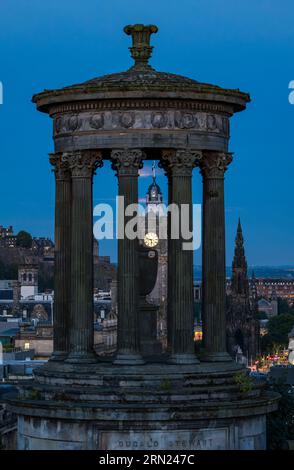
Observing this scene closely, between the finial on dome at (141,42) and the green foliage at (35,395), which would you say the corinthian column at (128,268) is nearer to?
the green foliage at (35,395)

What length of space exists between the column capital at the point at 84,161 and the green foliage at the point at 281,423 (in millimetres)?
10546

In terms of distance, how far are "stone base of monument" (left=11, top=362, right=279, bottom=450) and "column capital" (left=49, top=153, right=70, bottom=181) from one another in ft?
14.9

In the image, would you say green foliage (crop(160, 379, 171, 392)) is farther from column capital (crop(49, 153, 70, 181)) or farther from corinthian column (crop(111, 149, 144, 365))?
column capital (crop(49, 153, 70, 181))

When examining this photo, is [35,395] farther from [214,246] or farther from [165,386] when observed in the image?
[214,246]

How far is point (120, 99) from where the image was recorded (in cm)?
5188

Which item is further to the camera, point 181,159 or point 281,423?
point 281,423

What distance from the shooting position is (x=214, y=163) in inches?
2100

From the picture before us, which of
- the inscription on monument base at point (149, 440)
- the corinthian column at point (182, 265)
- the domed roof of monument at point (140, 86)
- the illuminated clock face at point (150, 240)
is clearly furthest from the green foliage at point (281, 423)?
the domed roof of monument at point (140, 86)

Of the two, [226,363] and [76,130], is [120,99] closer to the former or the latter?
[76,130]

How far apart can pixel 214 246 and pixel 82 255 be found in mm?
3212

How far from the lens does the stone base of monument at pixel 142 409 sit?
5100cm

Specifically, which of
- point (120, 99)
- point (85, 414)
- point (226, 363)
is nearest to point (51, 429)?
point (85, 414)

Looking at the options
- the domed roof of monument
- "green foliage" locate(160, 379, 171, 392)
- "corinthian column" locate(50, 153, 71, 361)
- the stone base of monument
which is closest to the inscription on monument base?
the stone base of monument

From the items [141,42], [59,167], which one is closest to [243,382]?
[59,167]
